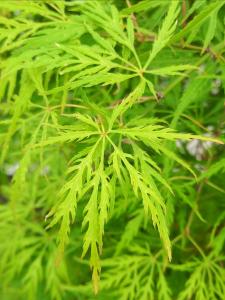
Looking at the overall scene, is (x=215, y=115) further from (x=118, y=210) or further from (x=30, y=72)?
(x=30, y=72)

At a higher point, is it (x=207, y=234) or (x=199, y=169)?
(x=199, y=169)

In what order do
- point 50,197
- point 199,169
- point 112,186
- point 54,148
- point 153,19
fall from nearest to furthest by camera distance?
point 112,186 < point 153,19 < point 199,169 < point 54,148 < point 50,197

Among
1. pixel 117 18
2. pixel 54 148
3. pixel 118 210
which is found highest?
pixel 117 18

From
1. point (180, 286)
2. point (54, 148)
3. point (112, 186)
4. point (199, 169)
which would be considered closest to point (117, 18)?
point (112, 186)

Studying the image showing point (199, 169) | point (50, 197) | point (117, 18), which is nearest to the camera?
point (117, 18)

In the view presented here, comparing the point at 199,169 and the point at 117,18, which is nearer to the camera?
the point at 117,18

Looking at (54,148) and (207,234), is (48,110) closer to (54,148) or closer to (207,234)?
(54,148)

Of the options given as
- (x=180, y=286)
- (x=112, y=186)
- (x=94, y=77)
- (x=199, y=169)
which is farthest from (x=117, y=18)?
(x=180, y=286)
